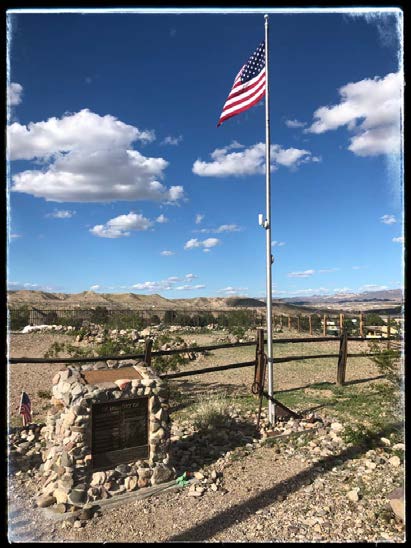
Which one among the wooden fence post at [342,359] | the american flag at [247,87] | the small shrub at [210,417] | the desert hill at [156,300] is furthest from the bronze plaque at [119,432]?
the desert hill at [156,300]

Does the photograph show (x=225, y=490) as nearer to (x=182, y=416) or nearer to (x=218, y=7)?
(x=182, y=416)

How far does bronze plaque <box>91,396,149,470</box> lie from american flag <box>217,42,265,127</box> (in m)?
5.62

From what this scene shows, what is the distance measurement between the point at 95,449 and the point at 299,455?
3.27 metres

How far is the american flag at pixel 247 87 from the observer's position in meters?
7.95

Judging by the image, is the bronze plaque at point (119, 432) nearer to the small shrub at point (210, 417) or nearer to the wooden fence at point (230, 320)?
the small shrub at point (210, 417)

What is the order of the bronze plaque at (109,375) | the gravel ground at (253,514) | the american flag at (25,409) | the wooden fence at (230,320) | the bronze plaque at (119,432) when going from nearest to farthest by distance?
the gravel ground at (253,514) → the bronze plaque at (119,432) → the bronze plaque at (109,375) → the american flag at (25,409) → the wooden fence at (230,320)

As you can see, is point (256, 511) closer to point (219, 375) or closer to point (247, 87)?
point (247, 87)

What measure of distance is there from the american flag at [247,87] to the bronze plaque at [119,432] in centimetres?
562

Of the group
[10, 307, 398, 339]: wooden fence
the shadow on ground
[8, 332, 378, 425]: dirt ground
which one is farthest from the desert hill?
the shadow on ground

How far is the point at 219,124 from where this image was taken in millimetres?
8164

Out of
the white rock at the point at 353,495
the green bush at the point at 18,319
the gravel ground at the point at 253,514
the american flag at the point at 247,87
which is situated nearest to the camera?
the gravel ground at the point at 253,514

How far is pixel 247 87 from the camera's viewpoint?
8.08m

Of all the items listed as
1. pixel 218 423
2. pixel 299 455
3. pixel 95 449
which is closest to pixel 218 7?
pixel 95 449

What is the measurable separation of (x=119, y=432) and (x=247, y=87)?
6.64m
